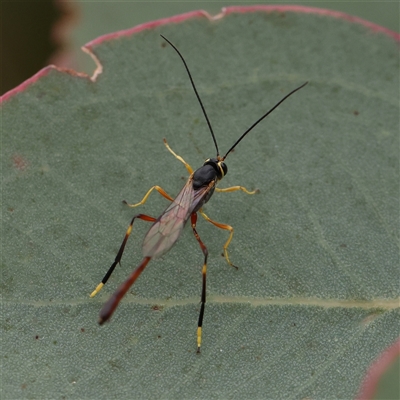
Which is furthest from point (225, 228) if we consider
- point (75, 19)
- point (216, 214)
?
point (75, 19)

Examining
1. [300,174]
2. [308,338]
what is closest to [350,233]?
[300,174]

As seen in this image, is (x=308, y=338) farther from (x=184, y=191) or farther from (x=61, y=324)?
(x=61, y=324)

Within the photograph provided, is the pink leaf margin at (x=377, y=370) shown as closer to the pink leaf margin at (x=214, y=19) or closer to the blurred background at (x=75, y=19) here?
the pink leaf margin at (x=214, y=19)

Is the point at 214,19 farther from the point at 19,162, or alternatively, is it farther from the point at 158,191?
the point at 19,162

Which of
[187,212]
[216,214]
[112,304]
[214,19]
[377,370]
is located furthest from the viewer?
[214,19]

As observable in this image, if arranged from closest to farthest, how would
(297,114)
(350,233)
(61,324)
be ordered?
1. (61,324)
2. (350,233)
3. (297,114)

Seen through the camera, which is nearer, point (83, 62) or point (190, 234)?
point (190, 234)

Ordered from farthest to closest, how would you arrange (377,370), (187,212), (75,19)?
1. (75,19)
2. (187,212)
3. (377,370)
